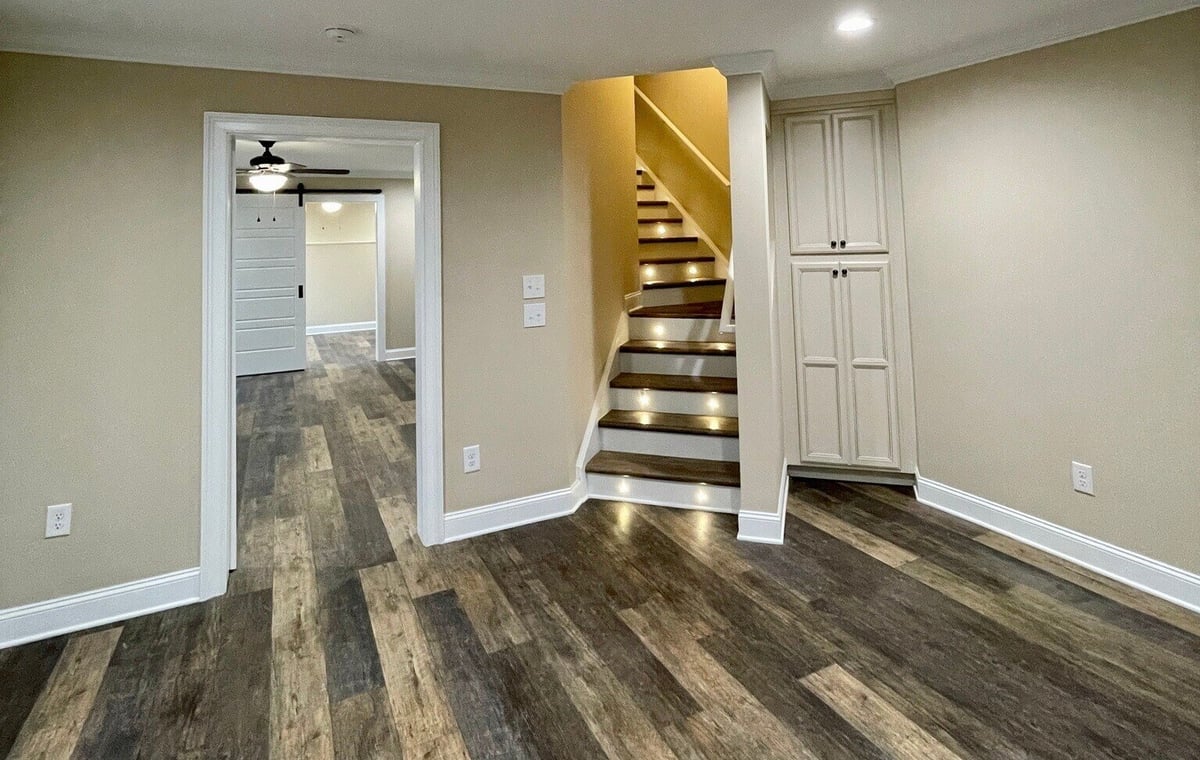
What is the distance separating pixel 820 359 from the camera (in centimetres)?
361

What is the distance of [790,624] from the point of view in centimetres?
227

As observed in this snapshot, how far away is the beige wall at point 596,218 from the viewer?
3.37 m

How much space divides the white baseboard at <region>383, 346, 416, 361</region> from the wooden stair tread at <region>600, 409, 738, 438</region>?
5673mm

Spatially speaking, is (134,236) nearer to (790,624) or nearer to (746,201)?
(746,201)

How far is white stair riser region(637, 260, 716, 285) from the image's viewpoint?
15.8 feet

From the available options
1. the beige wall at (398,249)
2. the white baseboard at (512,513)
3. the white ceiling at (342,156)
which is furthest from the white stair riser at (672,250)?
the beige wall at (398,249)

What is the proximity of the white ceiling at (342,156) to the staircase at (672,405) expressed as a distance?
294 centimetres

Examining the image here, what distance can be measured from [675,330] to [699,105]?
2.06 metres

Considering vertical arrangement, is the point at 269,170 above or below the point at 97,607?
above

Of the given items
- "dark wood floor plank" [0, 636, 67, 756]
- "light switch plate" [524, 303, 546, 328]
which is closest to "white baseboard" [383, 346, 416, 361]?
"light switch plate" [524, 303, 546, 328]

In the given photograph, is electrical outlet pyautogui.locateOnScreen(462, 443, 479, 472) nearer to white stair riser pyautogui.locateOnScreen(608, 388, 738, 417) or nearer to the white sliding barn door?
white stair riser pyautogui.locateOnScreen(608, 388, 738, 417)

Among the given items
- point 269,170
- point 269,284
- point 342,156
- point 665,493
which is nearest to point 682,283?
point 665,493

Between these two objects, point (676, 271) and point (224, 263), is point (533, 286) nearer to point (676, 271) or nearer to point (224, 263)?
point (224, 263)

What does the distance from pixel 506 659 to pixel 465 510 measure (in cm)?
111
